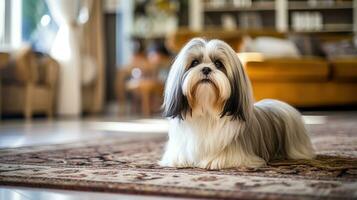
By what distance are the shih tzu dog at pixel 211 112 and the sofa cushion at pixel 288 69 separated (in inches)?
147

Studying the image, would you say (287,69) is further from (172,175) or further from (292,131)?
(172,175)

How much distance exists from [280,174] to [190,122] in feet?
1.26

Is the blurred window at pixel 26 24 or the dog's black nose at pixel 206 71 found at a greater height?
the blurred window at pixel 26 24

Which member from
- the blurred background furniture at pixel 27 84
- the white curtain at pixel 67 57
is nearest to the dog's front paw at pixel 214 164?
the blurred background furniture at pixel 27 84

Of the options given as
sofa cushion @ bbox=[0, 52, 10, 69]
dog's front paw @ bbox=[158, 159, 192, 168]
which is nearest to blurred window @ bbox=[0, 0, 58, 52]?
sofa cushion @ bbox=[0, 52, 10, 69]

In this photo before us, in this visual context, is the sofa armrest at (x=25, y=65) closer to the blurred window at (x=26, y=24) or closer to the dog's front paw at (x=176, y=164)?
the blurred window at (x=26, y=24)

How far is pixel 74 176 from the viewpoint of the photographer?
1.92 meters

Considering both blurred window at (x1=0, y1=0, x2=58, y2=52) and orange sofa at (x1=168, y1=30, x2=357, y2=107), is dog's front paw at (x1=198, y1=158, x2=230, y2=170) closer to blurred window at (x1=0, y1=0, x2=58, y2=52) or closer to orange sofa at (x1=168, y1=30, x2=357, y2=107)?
orange sofa at (x1=168, y1=30, x2=357, y2=107)

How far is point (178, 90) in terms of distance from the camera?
1.99 m

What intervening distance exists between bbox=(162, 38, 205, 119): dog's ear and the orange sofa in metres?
3.84

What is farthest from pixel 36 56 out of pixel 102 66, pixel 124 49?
pixel 124 49

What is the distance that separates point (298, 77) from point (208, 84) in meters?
4.35

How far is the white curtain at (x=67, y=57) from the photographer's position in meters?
6.57

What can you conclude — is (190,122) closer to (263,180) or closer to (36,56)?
(263,180)
